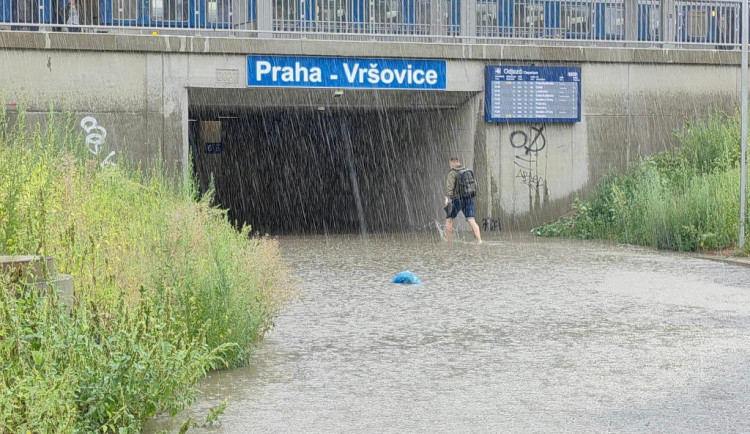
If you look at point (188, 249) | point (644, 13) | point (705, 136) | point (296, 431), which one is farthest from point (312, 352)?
point (644, 13)

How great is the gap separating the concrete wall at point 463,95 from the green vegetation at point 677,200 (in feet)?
2.00

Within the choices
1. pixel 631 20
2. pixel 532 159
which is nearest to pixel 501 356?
pixel 532 159

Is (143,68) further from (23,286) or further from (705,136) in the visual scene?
(23,286)

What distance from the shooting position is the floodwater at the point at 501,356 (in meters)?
6.72

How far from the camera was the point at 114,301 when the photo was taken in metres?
7.41

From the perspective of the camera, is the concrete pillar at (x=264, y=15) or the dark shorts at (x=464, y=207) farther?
the concrete pillar at (x=264, y=15)

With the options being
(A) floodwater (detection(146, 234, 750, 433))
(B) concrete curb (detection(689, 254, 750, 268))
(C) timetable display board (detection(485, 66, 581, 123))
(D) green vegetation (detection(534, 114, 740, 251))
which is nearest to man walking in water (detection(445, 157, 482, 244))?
(D) green vegetation (detection(534, 114, 740, 251))

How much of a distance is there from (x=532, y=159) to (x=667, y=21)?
4.33m

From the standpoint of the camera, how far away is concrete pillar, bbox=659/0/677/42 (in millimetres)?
24703

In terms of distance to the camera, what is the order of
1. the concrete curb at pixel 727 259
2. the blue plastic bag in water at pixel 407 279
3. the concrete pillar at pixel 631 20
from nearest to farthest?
the blue plastic bag in water at pixel 407 279 → the concrete curb at pixel 727 259 → the concrete pillar at pixel 631 20

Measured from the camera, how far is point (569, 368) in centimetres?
823

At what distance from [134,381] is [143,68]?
51.7 feet

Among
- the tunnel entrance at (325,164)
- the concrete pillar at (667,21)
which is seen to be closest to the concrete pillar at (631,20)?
the concrete pillar at (667,21)

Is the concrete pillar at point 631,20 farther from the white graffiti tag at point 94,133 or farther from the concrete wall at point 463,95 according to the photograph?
the white graffiti tag at point 94,133
